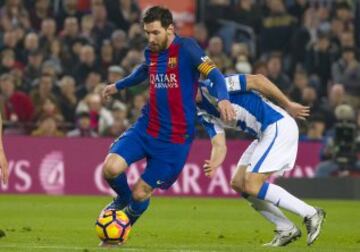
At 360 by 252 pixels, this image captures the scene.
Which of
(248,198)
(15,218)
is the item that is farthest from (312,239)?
(15,218)

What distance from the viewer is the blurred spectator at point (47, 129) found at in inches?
867

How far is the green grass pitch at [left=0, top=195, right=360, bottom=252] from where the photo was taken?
1207 cm

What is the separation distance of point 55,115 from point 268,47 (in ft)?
15.7

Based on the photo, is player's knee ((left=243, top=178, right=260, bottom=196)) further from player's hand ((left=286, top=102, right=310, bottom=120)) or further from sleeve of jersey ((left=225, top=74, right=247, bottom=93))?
sleeve of jersey ((left=225, top=74, right=247, bottom=93))

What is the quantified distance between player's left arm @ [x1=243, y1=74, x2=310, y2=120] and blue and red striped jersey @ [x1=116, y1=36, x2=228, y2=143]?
761 millimetres

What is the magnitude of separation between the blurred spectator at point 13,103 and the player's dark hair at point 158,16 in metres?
10.7

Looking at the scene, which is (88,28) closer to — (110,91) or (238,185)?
(110,91)

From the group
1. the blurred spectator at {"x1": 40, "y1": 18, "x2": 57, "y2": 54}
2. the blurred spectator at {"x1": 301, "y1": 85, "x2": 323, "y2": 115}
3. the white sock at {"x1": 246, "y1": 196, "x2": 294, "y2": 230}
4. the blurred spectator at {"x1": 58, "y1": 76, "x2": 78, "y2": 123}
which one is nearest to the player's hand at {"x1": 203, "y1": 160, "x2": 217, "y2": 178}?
the white sock at {"x1": 246, "y1": 196, "x2": 294, "y2": 230}

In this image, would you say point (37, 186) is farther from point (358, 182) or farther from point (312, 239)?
point (312, 239)

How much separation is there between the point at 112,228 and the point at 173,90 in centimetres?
139

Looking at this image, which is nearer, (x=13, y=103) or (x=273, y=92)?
(x=273, y=92)

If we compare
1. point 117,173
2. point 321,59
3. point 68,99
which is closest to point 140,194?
point 117,173

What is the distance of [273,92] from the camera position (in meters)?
12.5

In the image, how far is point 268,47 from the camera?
24953 mm
